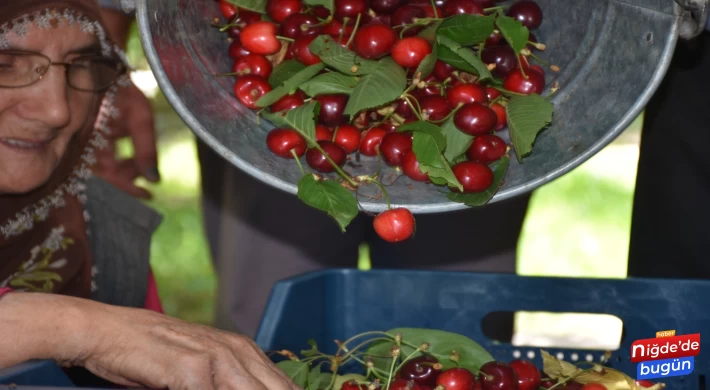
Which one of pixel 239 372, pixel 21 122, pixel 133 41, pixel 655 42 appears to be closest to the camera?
pixel 239 372

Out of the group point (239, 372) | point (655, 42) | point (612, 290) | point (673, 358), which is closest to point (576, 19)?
point (655, 42)

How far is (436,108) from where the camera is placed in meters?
1.04

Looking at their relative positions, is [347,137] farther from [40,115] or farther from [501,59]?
[40,115]

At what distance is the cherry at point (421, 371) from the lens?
948mm

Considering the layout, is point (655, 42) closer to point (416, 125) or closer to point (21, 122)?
point (416, 125)

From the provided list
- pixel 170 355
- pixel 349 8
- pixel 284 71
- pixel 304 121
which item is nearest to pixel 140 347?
pixel 170 355

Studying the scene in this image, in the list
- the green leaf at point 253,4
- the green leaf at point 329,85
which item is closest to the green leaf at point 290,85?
the green leaf at point 329,85

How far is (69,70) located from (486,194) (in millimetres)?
684

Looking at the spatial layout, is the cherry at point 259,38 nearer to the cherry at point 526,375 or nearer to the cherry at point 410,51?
the cherry at point 410,51

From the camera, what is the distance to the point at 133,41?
4.42 feet

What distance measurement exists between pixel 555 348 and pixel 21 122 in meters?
0.82

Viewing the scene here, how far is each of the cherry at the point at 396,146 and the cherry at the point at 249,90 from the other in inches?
6.7

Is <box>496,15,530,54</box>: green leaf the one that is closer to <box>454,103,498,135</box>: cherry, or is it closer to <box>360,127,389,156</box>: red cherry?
<box>454,103,498,135</box>: cherry

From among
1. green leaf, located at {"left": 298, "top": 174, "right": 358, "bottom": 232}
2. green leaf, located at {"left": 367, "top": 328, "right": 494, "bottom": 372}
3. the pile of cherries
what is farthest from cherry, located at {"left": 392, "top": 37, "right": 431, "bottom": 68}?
green leaf, located at {"left": 367, "top": 328, "right": 494, "bottom": 372}
